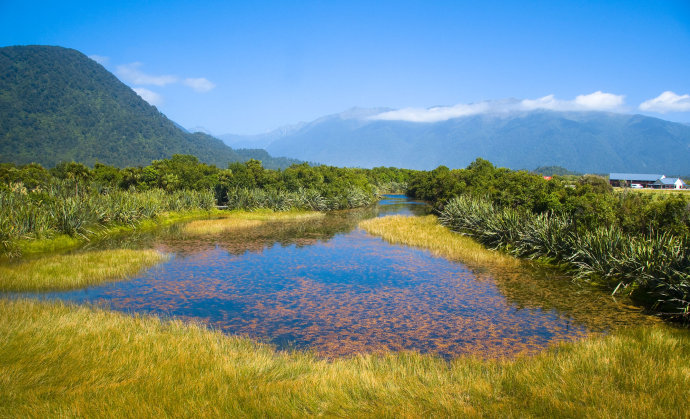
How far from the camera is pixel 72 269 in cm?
1450

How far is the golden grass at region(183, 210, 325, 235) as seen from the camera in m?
27.2

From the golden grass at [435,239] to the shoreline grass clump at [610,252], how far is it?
1.01m

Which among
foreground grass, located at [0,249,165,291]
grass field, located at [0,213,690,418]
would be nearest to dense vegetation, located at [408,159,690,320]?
grass field, located at [0,213,690,418]

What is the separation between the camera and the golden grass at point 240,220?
27195 mm

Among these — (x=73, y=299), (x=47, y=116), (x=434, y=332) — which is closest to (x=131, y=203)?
(x=73, y=299)

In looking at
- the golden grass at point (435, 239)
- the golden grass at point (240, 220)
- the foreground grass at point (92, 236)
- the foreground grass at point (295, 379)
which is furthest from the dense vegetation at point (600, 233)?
the foreground grass at point (92, 236)

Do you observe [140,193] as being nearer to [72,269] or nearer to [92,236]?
[92,236]

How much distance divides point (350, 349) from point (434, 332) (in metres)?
2.42

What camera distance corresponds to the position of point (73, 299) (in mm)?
11930

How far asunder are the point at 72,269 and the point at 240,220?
57.7 ft

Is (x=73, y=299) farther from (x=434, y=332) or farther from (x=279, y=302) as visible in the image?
(x=434, y=332)

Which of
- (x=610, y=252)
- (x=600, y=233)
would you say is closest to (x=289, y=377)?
(x=610, y=252)

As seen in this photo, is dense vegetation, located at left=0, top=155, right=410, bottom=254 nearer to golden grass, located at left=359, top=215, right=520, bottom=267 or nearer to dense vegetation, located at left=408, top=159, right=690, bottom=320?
golden grass, located at left=359, top=215, right=520, bottom=267

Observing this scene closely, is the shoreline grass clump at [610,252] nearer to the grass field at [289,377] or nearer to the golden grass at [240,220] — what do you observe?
the grass field at [289,377]
